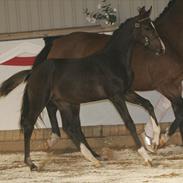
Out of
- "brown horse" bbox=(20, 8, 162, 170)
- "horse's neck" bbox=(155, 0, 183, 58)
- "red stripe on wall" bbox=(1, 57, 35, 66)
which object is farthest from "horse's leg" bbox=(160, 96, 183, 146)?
"red stripe on wall" bbox=(1, 57, 35, 66)

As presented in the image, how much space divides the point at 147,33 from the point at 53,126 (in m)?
1.86

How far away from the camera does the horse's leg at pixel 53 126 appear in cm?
711

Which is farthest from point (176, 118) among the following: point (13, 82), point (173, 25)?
point (13, 82)

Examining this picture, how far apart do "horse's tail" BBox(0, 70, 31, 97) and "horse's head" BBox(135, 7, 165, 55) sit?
132 centimetres

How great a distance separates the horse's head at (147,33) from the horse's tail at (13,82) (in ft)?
4.34

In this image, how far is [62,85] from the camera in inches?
245

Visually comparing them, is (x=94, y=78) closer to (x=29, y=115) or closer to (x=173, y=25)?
(x=29, y=115)

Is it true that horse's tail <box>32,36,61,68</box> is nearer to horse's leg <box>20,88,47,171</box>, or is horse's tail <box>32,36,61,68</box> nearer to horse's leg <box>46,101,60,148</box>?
horse's leg <box>46,101,60,148</box>

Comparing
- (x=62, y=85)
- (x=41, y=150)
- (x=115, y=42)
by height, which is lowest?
(x=41, y=150)

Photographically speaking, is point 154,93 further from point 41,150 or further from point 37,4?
point 37,4

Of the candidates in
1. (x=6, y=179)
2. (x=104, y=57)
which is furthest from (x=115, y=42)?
A: (x=6, y=179)

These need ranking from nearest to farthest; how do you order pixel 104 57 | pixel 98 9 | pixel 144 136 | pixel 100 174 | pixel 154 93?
pixel 100 174
pixel 104 57
pixel 144 136
pixel 154 93
pixel 98 9

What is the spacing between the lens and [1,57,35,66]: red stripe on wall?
7754 mm

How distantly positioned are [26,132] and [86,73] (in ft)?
2.90
